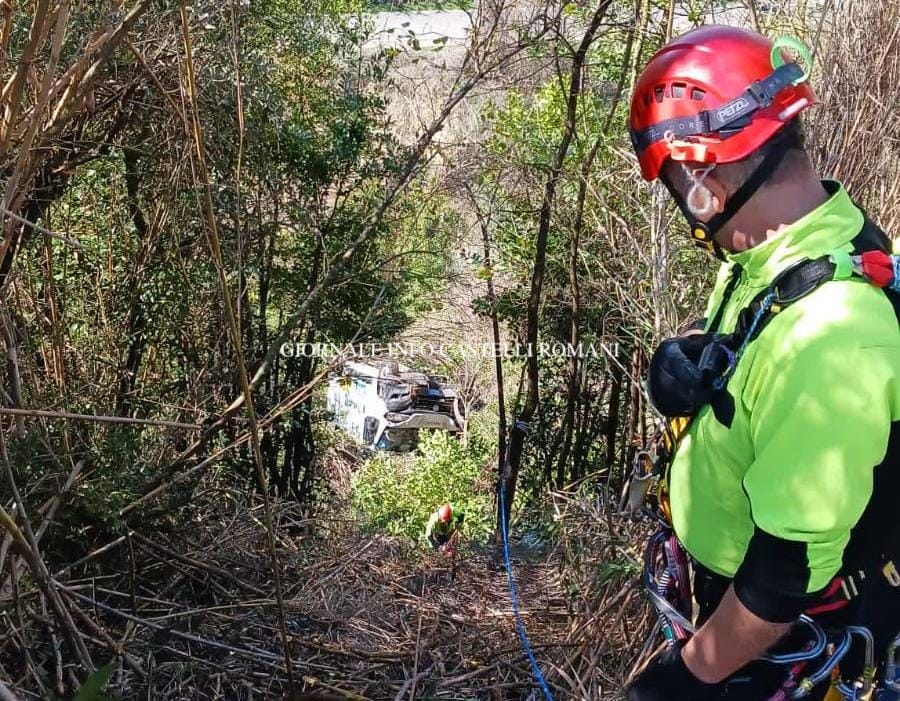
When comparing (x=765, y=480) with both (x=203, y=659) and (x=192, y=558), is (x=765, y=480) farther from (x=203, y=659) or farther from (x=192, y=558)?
(x=192, y=558)

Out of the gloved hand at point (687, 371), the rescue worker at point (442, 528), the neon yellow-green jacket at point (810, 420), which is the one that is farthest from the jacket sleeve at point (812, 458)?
the rescue worker at point (442, 528)

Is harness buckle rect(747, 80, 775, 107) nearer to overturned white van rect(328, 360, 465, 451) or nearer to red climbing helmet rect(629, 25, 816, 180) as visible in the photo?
red climbing helmet rect(629, 25, 816, 180)

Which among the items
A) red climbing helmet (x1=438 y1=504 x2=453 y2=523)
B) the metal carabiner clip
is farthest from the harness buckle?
red climbing helmet (x1=438 y1=504 x2=453 y2=523)

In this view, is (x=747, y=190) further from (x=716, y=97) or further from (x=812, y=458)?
(x=812, y=458)

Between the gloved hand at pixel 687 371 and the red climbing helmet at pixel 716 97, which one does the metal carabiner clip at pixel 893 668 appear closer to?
the gloved hand at pixel 687 371

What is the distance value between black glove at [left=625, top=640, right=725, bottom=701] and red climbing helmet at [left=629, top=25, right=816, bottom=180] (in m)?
0.98

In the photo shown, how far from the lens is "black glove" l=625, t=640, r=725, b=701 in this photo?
156 centimetres

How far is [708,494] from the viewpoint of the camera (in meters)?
1.51

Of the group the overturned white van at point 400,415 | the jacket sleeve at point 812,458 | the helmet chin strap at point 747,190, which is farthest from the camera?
the overturned white van at point 400,415

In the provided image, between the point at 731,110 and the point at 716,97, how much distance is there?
61 mm

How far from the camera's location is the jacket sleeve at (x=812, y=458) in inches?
47.7

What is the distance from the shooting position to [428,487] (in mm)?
8508

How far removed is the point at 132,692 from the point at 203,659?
0.29 metres

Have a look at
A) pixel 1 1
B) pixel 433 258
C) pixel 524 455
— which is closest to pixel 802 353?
pixel 1 1
